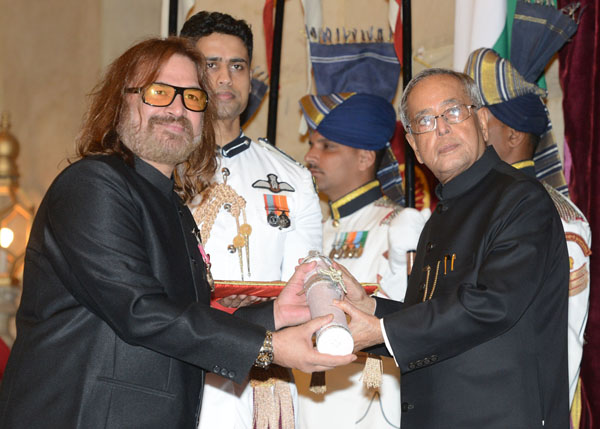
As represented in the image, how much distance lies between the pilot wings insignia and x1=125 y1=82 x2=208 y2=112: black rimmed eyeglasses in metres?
0.95

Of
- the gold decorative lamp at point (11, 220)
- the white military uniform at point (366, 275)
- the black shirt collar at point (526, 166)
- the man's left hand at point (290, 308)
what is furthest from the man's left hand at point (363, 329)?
the gold decorative lamp at point (11, 220)

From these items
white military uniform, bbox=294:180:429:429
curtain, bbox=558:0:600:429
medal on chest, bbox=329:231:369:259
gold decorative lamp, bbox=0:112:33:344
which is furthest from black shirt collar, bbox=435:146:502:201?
gold decorative lamp, bbox=0:112:33:344

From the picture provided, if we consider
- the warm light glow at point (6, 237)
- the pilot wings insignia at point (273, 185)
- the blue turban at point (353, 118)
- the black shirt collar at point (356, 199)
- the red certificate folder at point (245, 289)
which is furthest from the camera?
the warm light glow at point (6, 237)

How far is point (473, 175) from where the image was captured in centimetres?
281

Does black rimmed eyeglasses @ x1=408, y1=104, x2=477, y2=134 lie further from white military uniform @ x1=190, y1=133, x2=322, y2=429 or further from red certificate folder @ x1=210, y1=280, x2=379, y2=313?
white military uniform @ x1=190, y1=133, x2=322, y2=429

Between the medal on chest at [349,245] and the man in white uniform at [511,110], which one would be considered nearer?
the man in white uniform at [511,110]

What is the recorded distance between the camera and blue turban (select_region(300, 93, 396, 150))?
4586mm

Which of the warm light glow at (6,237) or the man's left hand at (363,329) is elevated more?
the man's left hand at (363,329)

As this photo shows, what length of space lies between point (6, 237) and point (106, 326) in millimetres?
5473

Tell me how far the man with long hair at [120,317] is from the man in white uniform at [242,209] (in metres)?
0.82

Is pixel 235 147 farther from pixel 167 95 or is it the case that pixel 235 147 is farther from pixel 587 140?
pixel 587 140

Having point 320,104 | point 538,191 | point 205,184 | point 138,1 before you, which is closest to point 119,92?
point 205,184

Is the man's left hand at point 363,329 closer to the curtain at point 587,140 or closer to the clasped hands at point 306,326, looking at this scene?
the clasped hands at point 306,326

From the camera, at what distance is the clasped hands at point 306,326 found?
96.3 inches
